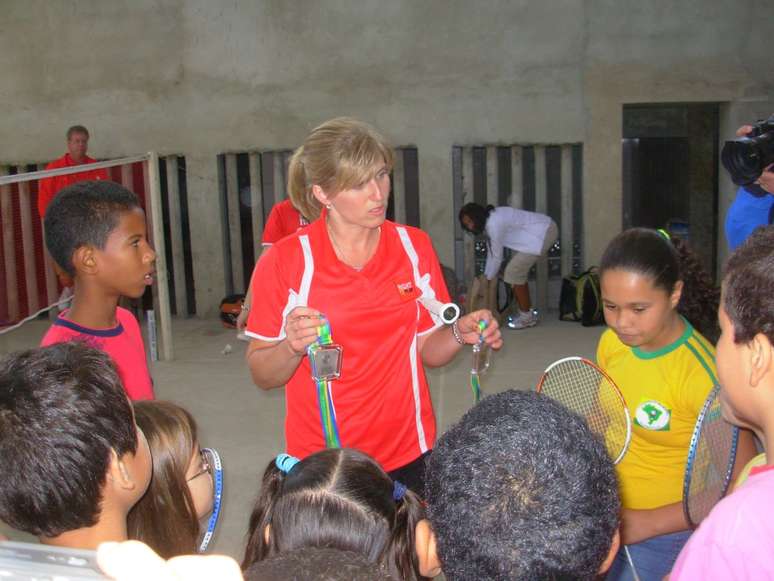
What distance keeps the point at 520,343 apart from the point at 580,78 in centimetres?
323

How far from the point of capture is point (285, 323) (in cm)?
238

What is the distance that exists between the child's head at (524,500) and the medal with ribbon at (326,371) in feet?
3.56

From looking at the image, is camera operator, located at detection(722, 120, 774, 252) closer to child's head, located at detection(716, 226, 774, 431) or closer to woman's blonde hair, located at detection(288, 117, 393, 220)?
woman's blonde hair, located at detection(288, 117, 393, 220)

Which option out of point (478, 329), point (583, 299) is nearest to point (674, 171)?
point (583, 299)

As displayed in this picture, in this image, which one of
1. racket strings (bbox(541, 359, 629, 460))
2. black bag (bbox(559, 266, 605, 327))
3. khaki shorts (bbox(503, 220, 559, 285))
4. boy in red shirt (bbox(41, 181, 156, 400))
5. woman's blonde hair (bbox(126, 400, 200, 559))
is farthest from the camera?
khaki shorts (bbox(503, 220, 559, 285))

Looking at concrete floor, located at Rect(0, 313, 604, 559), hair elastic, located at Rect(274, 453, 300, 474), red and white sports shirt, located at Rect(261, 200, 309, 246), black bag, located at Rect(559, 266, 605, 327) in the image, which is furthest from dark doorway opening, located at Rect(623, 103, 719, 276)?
hair elastic, located at Rect(274, 453, 300, 474)

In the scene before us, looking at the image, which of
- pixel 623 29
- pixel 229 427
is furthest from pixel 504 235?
pixel 229 427

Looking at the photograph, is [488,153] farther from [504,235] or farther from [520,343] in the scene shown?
[520,343]

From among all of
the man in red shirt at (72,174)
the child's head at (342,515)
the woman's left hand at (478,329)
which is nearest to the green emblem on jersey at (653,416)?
the woman's left hand at (478,329)

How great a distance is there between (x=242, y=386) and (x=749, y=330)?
5.52 meters

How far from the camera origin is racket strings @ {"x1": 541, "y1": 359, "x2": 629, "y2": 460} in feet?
7.71

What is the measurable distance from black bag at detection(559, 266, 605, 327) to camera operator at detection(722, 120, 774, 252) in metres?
4.30

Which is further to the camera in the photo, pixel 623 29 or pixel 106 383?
pixel 623 29

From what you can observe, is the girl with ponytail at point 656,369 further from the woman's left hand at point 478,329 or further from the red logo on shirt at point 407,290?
the red logo on shirt at point 407,290
